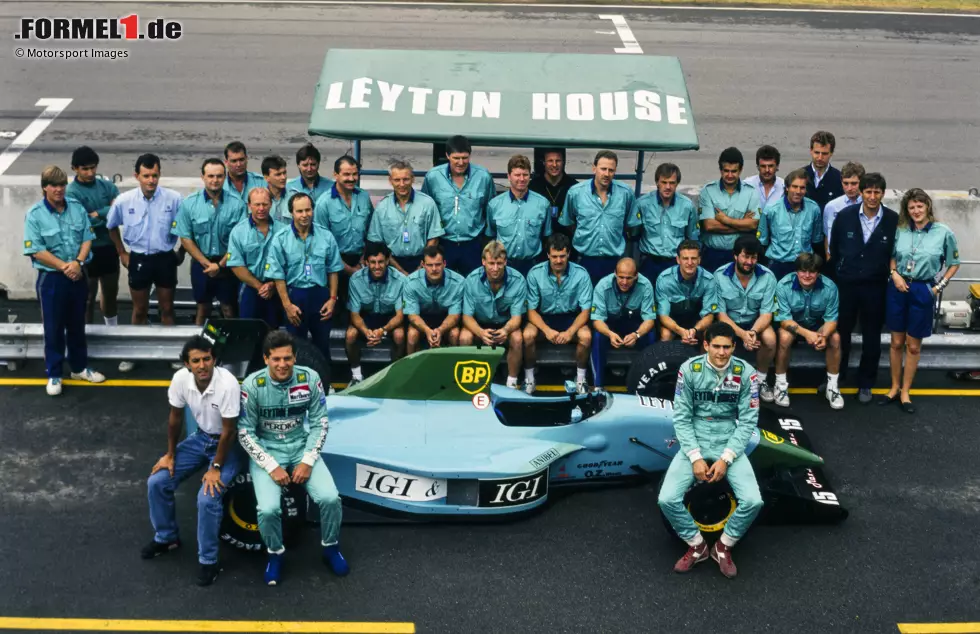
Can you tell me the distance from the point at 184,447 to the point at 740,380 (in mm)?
4209

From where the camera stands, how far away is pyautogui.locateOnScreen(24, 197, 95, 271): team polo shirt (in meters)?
10.9

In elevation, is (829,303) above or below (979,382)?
Result: above

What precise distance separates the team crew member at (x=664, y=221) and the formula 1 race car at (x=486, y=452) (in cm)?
234

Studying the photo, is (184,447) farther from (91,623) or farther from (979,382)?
(979,382)

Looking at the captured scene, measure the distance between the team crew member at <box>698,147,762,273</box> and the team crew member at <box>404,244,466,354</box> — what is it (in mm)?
2694

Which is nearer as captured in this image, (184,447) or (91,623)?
(91,623)

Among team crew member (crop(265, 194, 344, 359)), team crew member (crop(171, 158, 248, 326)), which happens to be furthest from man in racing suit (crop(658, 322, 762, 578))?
team crew member (crop(171, 158, 248, 326))

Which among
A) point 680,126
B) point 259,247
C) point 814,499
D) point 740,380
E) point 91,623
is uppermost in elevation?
point 680,126

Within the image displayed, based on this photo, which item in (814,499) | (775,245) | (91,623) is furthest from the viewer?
(775,245)

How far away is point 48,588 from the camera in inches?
330

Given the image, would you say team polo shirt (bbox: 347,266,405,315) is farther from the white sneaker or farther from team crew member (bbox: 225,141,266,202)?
the white sneaker

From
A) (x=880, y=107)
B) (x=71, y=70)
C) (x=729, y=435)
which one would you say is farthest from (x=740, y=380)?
(x=71, y=70)

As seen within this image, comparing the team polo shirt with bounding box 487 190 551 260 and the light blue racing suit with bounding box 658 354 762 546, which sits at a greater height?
the team polo shirt with bounding box 487 190 551 260

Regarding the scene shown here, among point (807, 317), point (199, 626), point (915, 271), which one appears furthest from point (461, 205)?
point (199, 626)
